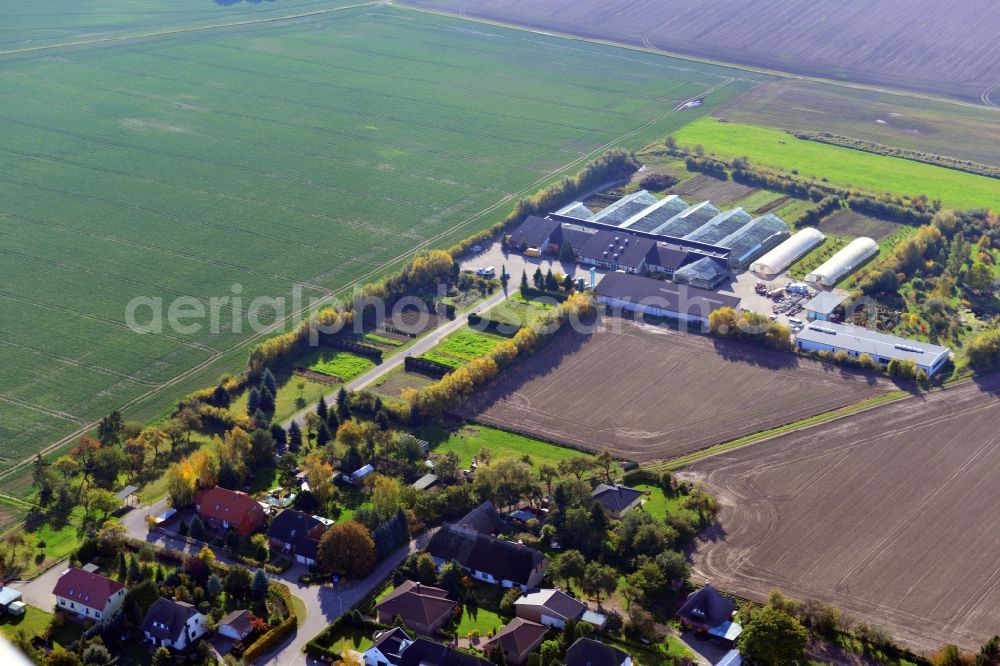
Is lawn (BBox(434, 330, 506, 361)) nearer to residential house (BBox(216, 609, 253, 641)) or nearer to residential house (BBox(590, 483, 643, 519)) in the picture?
residential house (BBox(590, 483, 643, 519))

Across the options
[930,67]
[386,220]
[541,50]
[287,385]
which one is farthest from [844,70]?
[287,385]

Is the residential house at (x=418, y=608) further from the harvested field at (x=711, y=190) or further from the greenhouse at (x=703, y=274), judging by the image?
the harvested field at (x=711, y=190)

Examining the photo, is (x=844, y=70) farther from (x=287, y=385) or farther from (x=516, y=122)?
(x=287, y=385)

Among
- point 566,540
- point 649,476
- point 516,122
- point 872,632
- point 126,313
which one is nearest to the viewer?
point 872,632

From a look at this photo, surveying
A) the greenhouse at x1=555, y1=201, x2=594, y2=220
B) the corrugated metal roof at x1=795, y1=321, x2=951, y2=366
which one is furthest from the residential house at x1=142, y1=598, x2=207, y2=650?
the greenhouse at x1=555, y1=201, x2=594, y2=220

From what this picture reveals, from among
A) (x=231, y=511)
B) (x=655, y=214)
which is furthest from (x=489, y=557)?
(x=655, y=214)
